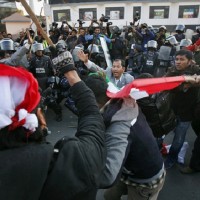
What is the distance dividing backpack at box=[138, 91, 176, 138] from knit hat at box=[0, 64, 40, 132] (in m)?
1.58

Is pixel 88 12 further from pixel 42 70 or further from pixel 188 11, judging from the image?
pixel 42 70

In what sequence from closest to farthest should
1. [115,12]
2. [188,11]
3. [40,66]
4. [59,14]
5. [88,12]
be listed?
[40,66] → [59,14] → [188,11] → [88,12] → [115,12]

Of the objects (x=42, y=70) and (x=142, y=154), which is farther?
(x=42, y=70)

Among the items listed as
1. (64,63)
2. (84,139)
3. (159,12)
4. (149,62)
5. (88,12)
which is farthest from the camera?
(88,12)

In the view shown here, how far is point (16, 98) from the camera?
37.8 inches

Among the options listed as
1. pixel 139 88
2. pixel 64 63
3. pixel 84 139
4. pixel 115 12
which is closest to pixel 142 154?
pixel 139 88

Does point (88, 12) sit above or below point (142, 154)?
above

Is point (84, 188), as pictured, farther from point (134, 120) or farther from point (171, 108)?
point (171, 108)

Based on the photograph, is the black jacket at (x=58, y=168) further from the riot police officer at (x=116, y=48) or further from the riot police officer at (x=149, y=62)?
the riot police officer at (x=116, y=48)

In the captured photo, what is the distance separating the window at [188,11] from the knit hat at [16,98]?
31.5 meters

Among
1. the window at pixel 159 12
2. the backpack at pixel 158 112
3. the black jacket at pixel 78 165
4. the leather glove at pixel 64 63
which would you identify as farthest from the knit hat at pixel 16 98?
the window at pixel 159 12

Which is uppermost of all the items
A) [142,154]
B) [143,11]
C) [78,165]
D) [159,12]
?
[143,11]

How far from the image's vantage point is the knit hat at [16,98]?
3.02 feet

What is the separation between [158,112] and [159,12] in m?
29.6
